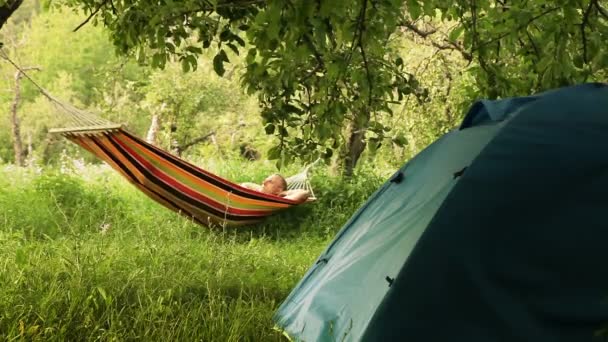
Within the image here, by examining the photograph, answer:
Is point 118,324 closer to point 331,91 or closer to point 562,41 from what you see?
point 331,91

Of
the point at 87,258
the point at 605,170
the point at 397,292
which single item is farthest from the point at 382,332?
the point at 87,258

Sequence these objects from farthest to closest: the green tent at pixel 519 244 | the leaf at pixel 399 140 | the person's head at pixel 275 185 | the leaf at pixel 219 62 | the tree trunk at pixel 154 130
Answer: the tree trunk at pixel 154 130 → the person's head at pixel 275 185 → the leaf at pixel 399 140 → the leaf at pixel 219 62 → the green tent at pixel 519 244

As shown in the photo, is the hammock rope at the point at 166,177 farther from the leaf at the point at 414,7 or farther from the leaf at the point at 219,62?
the leaf at the point at 414,7

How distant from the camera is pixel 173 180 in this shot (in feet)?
14.2

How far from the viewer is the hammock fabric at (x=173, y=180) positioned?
4.02 m

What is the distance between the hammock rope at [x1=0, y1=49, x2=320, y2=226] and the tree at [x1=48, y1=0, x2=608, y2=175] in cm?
118

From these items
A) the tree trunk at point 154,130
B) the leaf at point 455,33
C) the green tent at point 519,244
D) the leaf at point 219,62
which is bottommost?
the tree trunk at point 154,130

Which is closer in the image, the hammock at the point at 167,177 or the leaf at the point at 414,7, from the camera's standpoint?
the leaf at the point at 414,7

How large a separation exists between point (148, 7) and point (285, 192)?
2977 millimetres

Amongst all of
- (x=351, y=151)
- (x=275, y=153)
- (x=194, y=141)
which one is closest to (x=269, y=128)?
(x=275, y=153)

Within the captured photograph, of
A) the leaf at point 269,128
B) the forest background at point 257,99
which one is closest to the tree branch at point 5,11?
the forest background at point 257,99

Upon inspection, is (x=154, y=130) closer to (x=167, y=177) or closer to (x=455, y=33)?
(x=167, y=177)

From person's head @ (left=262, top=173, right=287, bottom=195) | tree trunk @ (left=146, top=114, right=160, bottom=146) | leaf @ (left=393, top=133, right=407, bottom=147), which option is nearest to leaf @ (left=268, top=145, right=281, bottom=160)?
leaf @ (left=393, top=133, right=407, bottom=147)

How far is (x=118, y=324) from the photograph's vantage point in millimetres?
2051
